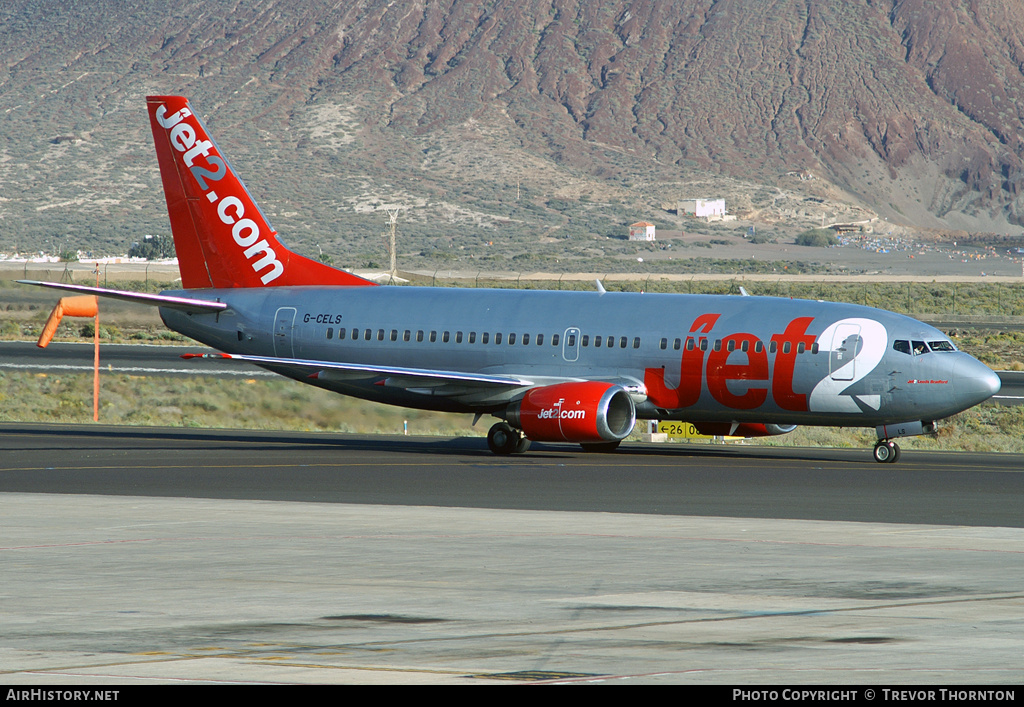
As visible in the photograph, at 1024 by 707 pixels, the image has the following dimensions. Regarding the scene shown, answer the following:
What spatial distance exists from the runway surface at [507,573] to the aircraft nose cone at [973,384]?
2134mm

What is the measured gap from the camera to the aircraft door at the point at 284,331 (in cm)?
3919

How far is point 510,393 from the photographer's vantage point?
117ft

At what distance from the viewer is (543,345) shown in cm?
3600

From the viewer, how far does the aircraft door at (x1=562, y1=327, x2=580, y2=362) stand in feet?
117

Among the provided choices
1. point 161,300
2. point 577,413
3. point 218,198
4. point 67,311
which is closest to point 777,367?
point 577,413

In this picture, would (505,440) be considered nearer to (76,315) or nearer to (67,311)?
(76,315)

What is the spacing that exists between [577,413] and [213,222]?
511 inches

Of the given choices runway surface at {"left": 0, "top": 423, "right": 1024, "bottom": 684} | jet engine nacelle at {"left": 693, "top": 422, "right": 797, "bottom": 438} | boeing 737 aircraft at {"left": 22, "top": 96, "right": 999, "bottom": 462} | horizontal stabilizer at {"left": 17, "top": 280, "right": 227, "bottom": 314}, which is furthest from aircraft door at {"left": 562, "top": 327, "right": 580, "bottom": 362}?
horizontal stabilizer at {"left": 17, "top": 280, "right": 227, "bottom": 314}

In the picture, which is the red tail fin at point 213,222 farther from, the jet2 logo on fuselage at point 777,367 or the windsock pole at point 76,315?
the jet2 logo on fuselage at point 777,367

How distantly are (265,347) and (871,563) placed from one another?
24.7 meters

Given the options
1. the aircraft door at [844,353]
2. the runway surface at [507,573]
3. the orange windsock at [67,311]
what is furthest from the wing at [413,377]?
the orange windsock at [67,311]

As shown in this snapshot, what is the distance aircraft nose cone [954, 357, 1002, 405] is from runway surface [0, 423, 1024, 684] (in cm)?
213

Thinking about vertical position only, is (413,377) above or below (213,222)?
below

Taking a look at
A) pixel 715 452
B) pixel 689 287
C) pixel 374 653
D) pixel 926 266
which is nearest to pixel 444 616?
pixel 374 653
